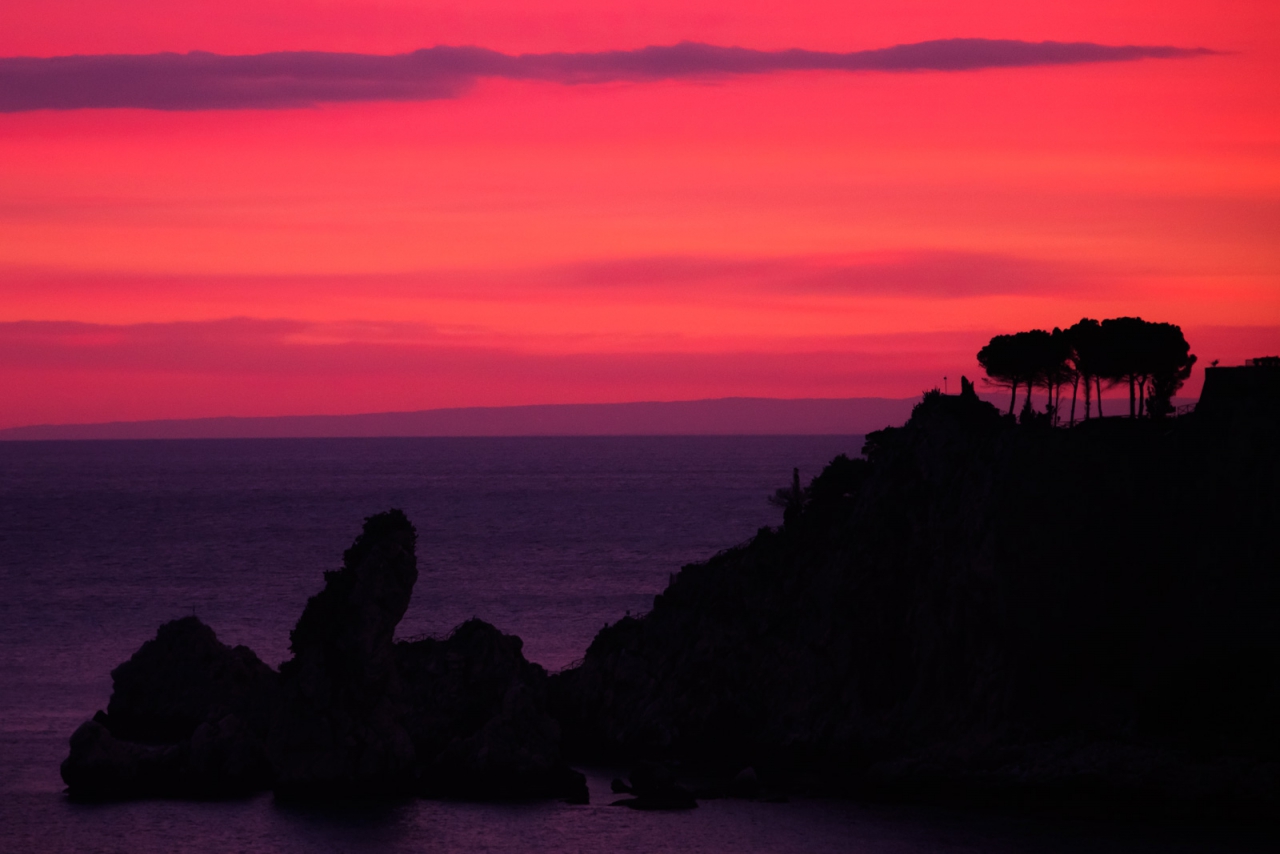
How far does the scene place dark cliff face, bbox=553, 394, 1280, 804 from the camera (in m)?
56.3

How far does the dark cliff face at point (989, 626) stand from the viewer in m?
56.3

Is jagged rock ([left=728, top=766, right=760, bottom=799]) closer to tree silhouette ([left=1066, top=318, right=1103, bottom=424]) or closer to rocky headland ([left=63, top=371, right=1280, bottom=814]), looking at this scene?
rocky headland ([left=63, top=371, right=1280, bottom=814])

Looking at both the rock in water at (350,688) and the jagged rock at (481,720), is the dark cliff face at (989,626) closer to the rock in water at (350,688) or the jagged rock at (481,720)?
the jagged rock at (481,720)

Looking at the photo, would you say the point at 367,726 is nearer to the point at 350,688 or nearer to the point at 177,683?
the point at 350,688

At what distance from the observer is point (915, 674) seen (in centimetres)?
6078

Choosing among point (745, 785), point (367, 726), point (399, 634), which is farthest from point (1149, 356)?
point (399, 634)

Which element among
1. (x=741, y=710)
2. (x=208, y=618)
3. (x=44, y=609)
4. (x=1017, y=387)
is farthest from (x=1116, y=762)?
(x=44, y=609)

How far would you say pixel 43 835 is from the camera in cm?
5206

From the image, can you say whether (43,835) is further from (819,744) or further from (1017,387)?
(1017,387)

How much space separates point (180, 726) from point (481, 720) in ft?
41.5

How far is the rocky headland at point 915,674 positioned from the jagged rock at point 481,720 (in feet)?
0.30

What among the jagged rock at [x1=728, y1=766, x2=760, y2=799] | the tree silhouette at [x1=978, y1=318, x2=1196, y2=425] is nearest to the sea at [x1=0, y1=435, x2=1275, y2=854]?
the jagged rock at [x1=728, y1=766, x2=760, y2=799]

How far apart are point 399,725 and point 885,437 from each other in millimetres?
22832

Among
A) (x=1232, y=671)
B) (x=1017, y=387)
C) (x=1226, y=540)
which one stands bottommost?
(x=1232, y=671)
